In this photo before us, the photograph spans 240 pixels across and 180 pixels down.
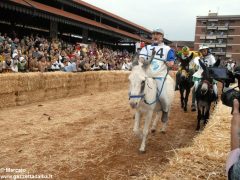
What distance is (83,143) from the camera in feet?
25.4

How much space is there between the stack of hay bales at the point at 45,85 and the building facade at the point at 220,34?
272ft

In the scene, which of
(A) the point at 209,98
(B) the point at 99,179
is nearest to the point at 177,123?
(A) the point at 209,98

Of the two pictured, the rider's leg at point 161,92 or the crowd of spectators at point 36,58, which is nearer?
the rider's leg at point 161,92

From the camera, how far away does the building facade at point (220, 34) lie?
322ft

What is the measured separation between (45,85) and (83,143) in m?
7.76

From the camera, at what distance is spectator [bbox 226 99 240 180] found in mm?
2283

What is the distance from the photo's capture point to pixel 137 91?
20.6ft

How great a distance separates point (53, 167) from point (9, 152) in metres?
1.44

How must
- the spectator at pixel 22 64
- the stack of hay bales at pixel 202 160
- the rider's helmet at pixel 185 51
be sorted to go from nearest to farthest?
the stack of hay bales at pixel 202 160
the rider's helmet at pixel 185 51
the spectator at pixel 22 64

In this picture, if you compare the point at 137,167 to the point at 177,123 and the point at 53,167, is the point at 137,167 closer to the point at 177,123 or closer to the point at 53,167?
the point at 53,167

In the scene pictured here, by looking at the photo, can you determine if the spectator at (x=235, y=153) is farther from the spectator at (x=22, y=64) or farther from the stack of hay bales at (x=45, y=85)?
the spectator at (x=22, y=64)

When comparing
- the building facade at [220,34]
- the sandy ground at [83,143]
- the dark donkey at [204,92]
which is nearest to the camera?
the sandy ground at [83,143]

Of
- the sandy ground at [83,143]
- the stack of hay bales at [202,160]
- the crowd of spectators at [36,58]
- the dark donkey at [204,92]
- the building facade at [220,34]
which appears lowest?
the sandy ground at [83,143]

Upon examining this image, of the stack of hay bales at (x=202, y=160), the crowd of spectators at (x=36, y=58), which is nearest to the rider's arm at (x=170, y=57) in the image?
the stack of hay bales at (x=202, y=160)
